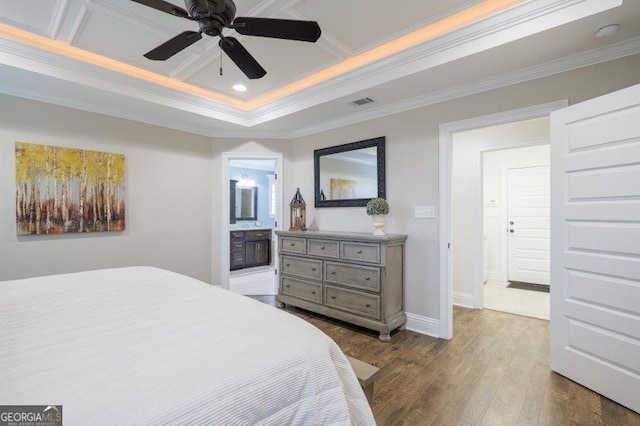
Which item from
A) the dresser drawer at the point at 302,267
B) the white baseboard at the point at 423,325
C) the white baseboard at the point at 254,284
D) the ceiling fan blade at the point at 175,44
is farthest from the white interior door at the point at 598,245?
the white baseboard at the point at 254,284

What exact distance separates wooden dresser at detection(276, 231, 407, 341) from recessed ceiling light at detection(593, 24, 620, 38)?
2068 millimetres

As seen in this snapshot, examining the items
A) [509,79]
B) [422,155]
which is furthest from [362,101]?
[509,79]

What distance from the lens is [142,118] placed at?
3.64 m

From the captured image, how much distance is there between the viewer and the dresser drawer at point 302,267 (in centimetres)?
343

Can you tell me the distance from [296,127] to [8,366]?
374cm

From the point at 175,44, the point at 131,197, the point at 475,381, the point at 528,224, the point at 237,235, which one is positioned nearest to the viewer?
the point at 175,44

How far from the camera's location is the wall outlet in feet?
9.97

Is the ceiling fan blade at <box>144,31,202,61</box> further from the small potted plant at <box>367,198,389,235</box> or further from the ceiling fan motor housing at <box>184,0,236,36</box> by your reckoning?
the small potted plant at <box>367,198,389,235</box>

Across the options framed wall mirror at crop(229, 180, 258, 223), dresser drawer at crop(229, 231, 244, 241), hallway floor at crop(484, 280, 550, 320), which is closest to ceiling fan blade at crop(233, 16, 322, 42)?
hallway floor at crop(484, 280, 550, 320)

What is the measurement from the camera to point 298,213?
13.6 ft

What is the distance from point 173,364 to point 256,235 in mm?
5710

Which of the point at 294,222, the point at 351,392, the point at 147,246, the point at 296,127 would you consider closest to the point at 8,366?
the point at 351,392

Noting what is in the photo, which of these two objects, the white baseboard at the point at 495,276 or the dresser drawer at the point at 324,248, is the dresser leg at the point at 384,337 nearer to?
the dresser drawer at the point at 324,248

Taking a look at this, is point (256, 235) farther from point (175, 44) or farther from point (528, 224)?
point (528, 224)
